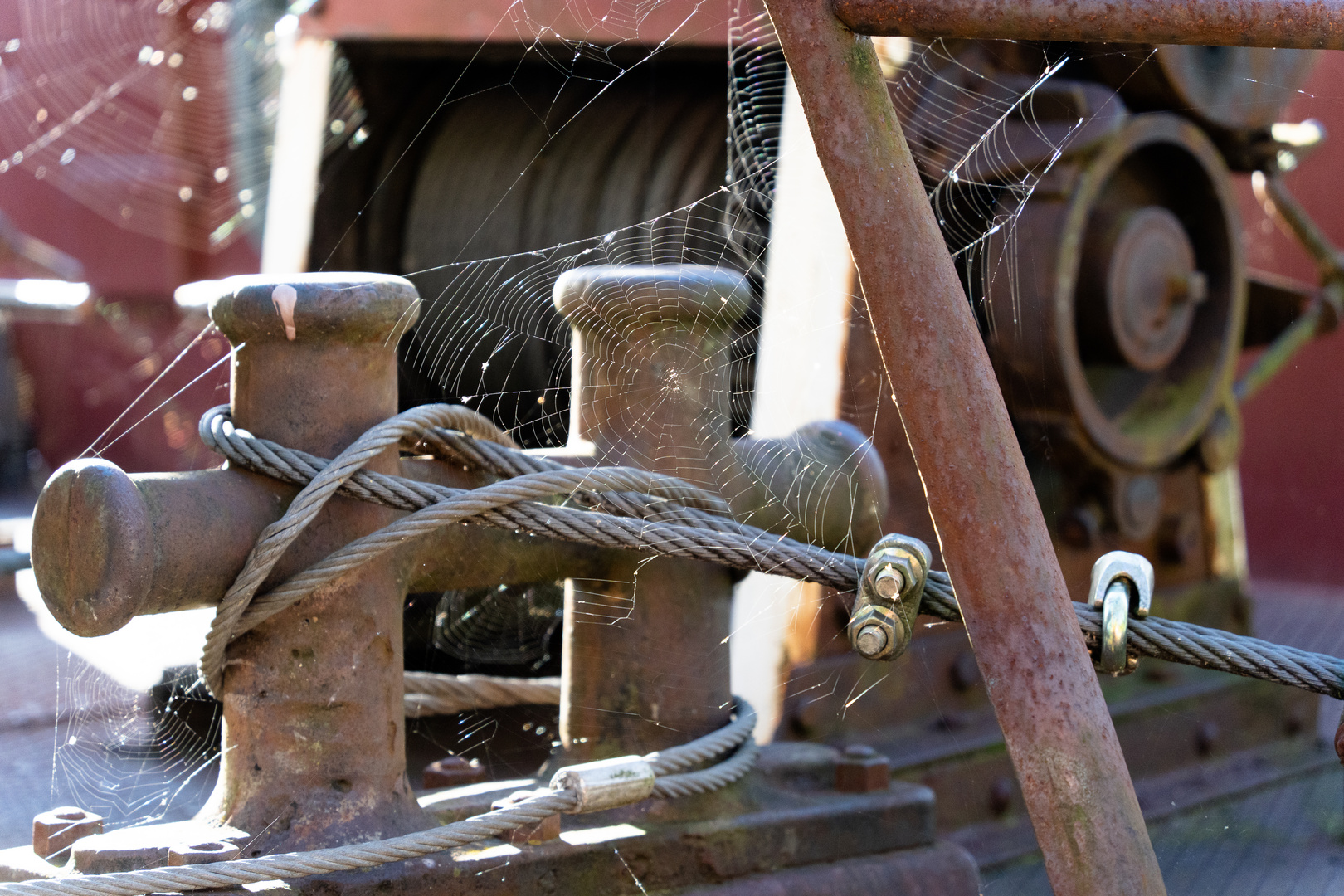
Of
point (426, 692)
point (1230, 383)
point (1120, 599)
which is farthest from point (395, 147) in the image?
point (1120, 599)

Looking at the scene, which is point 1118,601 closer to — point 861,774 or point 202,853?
point 861,774

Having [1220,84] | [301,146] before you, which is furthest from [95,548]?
[1220,84]

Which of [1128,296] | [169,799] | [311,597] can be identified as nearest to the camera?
[311,597]

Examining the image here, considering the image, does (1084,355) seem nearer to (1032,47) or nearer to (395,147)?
(1032,47)

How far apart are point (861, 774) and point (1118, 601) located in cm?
62

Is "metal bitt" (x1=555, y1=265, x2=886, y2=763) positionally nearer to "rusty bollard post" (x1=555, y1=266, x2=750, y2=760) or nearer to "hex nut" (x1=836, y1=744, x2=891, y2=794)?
"rusty bollard post" (x1=555, y1=266, x2=750, y2=760)

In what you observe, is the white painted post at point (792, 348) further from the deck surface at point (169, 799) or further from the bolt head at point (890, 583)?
the bolt head at point (890, 583)

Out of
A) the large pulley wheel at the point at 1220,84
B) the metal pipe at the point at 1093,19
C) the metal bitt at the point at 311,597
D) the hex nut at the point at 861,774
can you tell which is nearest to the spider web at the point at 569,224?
the large pulley wheel at the point at 1220,84

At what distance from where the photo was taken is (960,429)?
127 centimetres

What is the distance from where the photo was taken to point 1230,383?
120 inches

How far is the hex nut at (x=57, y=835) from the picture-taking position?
5.03 ft

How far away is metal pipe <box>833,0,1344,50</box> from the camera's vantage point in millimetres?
1244

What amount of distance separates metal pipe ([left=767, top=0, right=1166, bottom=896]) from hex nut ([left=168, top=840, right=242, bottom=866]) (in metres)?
0.84

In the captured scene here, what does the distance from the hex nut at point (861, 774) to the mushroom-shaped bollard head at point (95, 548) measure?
1.02 meters
